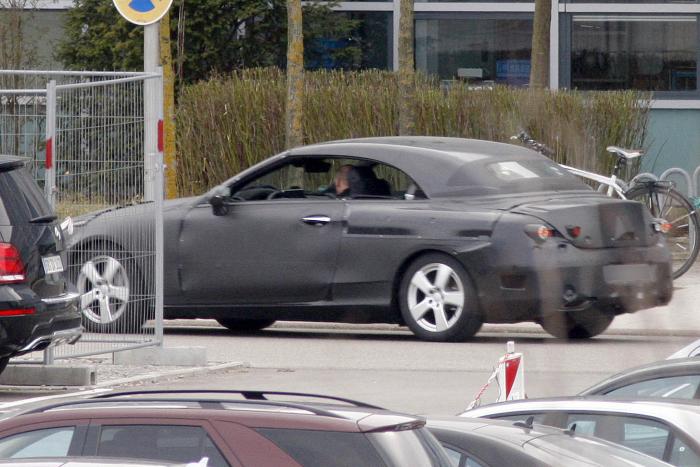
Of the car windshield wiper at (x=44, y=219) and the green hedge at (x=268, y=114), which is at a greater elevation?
the green hedge at (x=268, y=114)

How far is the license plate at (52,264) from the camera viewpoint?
28.3 ft

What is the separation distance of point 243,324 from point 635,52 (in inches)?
510

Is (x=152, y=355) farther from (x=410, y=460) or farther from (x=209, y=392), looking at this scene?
(x=410, y=460)

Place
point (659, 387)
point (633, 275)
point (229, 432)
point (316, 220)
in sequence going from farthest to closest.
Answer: point (316, 220)
point (659, 387)
point (229, 432)
point (633, 275)

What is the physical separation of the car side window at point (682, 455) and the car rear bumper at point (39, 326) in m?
4.87

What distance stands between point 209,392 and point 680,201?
1.32 m

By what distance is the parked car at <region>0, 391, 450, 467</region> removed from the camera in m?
A: 3.29

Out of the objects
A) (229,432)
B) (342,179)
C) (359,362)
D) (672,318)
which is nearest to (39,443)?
(229,432)

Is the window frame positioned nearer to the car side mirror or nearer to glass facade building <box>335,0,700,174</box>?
glass facade building <box>335,0,700,174</box>

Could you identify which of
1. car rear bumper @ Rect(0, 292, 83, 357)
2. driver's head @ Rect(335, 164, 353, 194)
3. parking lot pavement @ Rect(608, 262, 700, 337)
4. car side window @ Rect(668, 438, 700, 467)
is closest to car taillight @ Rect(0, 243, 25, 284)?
car rear bumper @ Rect(0, 292, 83, 357)

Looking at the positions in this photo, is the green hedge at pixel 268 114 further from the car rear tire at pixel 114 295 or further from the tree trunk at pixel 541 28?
the tree trunk at pixel 541 28

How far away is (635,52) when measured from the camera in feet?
76.5

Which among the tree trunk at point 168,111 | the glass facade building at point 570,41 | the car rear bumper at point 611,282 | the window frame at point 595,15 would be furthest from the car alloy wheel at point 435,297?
the window frame at point 595,15

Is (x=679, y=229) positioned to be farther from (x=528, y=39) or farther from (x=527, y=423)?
(x=528, y=39)
